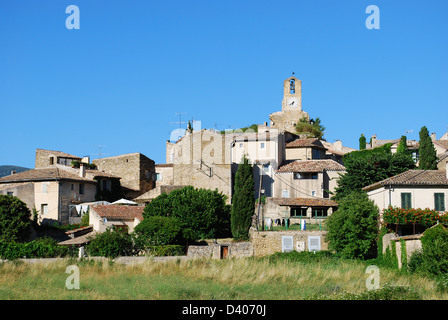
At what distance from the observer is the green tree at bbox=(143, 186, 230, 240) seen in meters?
41.6

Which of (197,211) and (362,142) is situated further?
(362,142)

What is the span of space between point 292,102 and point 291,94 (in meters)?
1.50

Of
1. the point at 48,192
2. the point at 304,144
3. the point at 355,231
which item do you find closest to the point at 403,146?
the point at 304,144

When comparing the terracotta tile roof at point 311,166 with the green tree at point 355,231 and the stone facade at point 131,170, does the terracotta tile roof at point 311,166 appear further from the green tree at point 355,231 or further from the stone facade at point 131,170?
the green tree at point 355,231

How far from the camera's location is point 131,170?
59281 mm

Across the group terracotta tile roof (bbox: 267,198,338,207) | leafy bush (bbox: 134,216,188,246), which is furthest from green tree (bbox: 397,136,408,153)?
leafy bush (bbox: 134,216,188,246)

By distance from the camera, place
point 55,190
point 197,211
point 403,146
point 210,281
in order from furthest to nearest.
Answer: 1. point 403,146
2. point 55,190
3. point 197,211
4. point 210,281

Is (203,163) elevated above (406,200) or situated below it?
above

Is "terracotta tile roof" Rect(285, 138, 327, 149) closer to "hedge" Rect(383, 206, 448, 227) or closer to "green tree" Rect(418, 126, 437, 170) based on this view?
"green tree" Rect(418, 126, 437, 170)

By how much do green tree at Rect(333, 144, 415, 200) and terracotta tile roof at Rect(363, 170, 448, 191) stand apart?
765 cm

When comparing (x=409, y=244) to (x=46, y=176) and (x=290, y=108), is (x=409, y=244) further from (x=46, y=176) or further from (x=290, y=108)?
(x=290, y=108)
